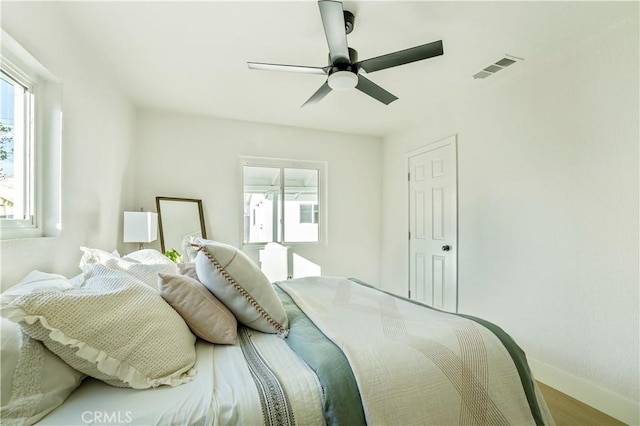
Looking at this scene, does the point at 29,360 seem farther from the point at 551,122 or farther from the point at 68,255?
the point at 551,122

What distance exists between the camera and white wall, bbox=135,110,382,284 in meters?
3.35

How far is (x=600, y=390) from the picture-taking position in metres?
1.89

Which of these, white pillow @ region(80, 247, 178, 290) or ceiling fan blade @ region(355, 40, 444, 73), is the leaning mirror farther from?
ceiling fan blade @ region(355, 40, 444, 73)

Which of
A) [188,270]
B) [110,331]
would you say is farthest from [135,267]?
[110,331]

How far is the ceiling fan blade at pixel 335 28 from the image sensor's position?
1374 mm

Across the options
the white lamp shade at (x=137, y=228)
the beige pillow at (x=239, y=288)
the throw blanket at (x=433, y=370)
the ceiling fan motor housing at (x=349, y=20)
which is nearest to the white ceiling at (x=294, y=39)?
the ceiling fan motor housing at (x=349, y=20)

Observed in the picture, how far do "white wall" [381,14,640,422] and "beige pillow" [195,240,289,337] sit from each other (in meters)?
2.12

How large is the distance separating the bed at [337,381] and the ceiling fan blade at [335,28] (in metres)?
1.27

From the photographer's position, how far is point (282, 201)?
396 cm

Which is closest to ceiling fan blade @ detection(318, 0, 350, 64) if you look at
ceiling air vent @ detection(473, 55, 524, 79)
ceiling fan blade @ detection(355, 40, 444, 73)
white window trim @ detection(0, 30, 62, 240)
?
ceiling fan blade @ detection(355, 40, 444, 73)

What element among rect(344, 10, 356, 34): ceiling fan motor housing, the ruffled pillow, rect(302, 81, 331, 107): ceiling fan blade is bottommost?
the ruffled pillow

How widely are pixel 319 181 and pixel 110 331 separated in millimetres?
3395

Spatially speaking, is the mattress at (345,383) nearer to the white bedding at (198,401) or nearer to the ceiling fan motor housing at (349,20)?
the white bedding at (198,401)

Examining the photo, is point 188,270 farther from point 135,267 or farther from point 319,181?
point 319,181
